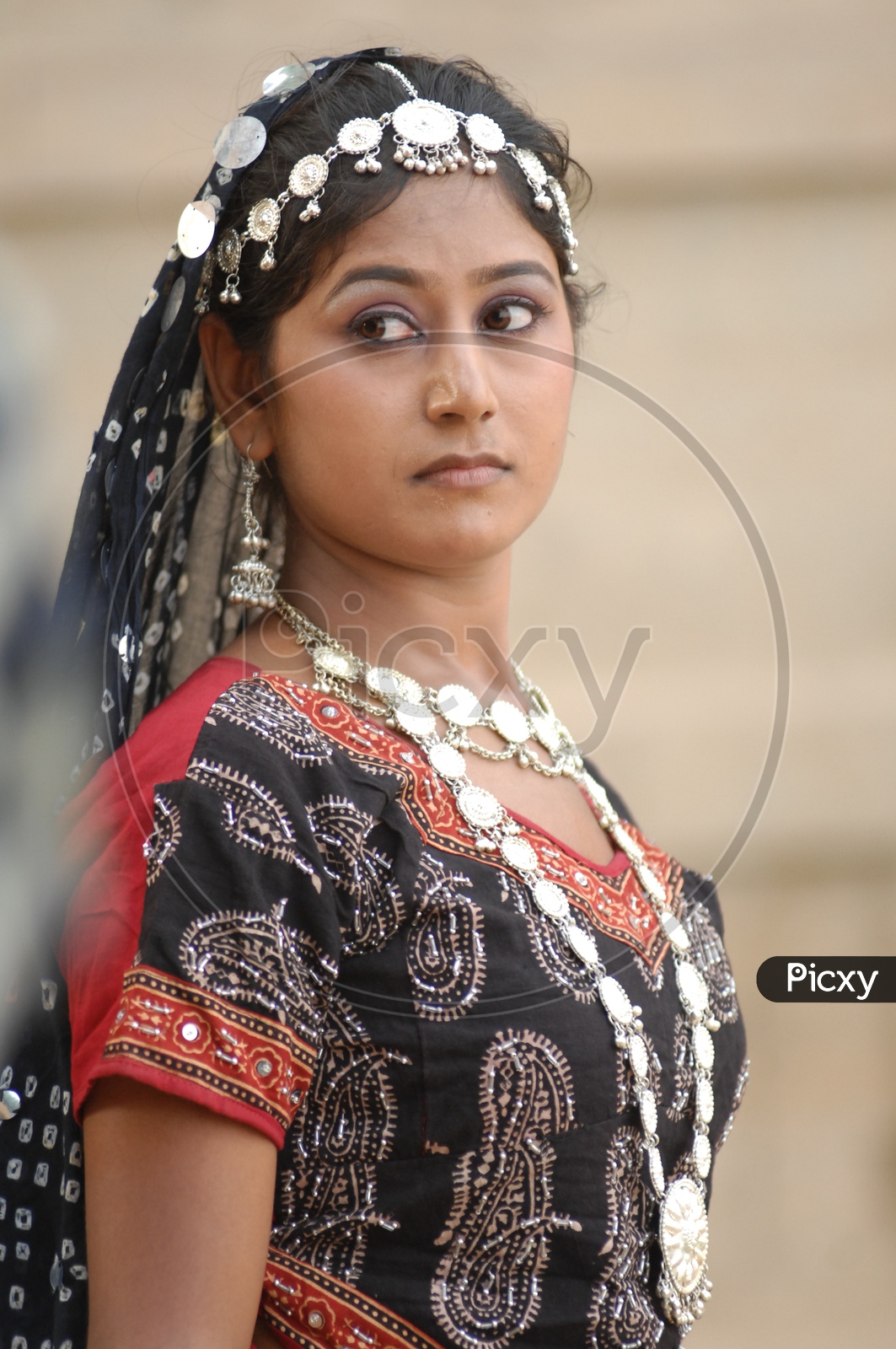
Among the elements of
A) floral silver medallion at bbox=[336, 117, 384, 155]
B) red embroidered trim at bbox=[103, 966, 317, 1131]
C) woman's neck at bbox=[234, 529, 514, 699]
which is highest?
floral silver medallion at bbox=[336, 117, 384, 155]

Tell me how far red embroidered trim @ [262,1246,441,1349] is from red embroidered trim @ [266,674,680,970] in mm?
346

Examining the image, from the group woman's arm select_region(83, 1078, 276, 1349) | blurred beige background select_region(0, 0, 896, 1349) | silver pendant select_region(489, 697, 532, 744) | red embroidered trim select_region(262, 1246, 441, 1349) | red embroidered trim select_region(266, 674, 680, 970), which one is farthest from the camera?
blurred beige background select_region(0, 0, 896, 1349)

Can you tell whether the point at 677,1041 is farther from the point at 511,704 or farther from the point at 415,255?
the point at 415,255

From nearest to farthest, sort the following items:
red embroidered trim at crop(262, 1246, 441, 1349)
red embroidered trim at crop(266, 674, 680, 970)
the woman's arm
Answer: the woman's arm < red embroidered trim at crop(262, 1246, 441, 1349) < red embroidered trim at crop(266, 674, 680, 970)

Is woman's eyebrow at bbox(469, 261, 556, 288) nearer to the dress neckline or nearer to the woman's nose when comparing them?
the woman's nose

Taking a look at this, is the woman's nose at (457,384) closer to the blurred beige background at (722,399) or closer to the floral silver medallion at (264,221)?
the floral silver medallion at (264,221)

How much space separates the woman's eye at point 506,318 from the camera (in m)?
1.24

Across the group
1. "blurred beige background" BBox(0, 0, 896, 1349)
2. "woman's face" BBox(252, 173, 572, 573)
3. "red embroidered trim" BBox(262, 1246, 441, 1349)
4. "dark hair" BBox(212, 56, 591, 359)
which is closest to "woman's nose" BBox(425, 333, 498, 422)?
"woman's face" BBox(252, 173, 572, 573)

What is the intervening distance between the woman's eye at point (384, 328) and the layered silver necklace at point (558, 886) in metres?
0.28

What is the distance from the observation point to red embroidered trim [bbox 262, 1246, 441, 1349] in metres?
1.01

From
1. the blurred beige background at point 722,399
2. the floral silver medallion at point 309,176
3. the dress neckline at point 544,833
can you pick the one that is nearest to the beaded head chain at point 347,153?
the floral silver medallion at point 309,176

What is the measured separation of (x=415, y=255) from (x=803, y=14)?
5.95 feet

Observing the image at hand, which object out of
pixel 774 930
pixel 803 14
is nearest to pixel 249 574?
pixel 774 930

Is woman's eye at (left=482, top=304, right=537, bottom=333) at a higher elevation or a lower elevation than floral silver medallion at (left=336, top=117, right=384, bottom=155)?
lower
